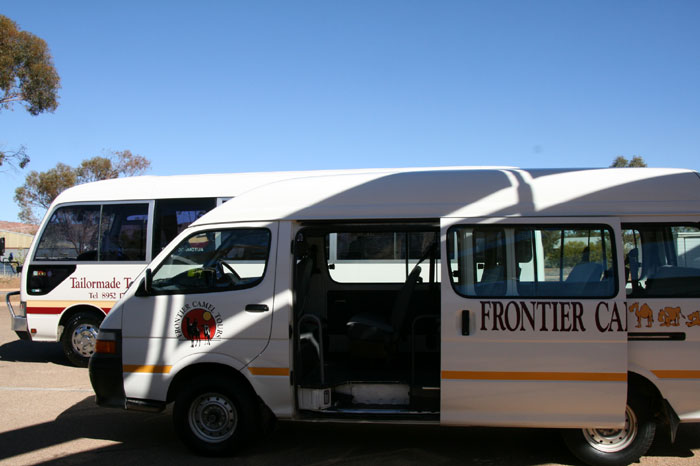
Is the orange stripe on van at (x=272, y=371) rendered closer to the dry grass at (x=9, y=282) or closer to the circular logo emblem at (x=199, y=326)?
the circular logo emblem at (x=199, y=326)

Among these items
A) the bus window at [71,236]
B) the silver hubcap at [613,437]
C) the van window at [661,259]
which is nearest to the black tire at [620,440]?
the silver hubcap at [613,437]

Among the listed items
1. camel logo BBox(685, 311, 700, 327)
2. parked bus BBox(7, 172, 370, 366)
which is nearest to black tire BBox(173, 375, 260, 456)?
camel logo BBox(685, 311, 700, 327)

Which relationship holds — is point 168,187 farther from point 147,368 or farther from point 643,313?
point 643,313

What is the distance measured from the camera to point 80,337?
358 inches

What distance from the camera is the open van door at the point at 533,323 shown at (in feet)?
15.2

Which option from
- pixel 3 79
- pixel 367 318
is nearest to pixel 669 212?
pixel 367 318

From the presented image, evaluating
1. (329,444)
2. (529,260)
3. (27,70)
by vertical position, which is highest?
(27,70)

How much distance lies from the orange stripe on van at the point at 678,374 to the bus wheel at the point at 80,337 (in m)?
7.93

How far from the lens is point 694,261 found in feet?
15.7

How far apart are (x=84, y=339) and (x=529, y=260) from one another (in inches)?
289

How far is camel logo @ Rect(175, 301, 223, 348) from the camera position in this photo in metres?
5.07

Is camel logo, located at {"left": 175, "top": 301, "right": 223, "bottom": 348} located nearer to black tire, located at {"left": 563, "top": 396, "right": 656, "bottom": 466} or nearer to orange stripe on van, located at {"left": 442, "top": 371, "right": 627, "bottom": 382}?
orange stripe on van, located at {"left": 442, "top": 371, "right": 627, "bottom": 382}

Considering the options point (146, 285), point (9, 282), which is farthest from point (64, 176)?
point (146, 285)

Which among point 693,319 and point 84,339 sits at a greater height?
point 693,319
